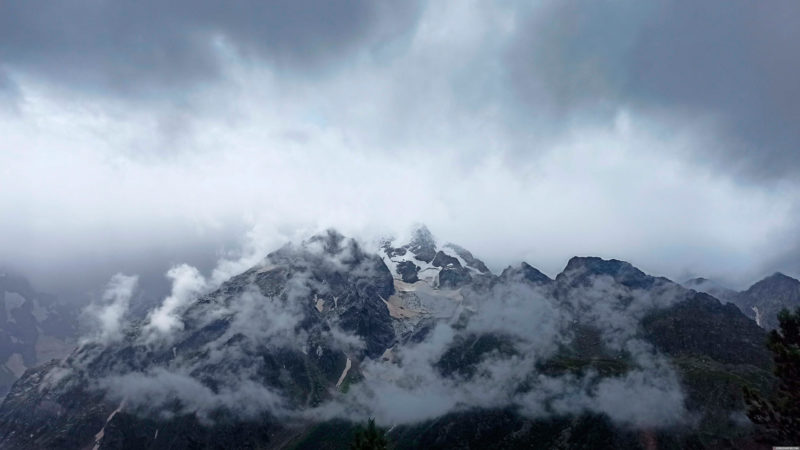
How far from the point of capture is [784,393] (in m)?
56.5

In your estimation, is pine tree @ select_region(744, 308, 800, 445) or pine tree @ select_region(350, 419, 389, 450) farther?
pine tree @ select_region(350, 419, 389, 450)

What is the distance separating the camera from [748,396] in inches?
2328

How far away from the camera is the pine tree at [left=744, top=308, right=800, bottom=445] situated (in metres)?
54.8

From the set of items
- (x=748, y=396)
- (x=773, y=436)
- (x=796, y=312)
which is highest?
(x=796, y=312)

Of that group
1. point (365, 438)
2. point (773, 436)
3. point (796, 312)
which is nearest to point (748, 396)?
point (773, 436)

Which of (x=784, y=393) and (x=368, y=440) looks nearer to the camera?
(x=784, y=393)

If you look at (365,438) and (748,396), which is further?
(365,438)

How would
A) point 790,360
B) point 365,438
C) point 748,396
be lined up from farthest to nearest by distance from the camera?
point 365,438 → point 748,396 → point 790,360

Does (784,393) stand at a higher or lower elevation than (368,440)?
higher

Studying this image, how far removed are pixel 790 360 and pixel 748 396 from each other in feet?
22.4

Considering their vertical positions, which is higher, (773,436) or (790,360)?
(790,360)

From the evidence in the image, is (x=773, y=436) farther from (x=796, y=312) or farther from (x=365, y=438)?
(x=365, y=438)

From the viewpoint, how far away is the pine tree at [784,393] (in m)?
54.8

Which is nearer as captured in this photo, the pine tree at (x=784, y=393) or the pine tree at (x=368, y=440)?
the pine tree at (x=784, y=393)
